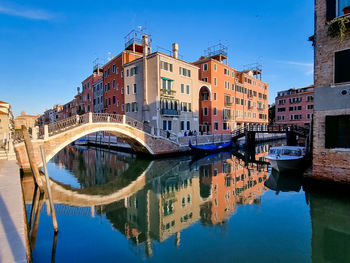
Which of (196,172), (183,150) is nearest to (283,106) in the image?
(183,150)

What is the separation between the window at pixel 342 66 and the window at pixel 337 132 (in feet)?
5.75

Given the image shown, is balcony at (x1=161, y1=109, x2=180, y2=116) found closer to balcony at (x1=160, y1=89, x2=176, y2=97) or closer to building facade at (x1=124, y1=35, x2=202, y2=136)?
building facade at (x1=124, y1=35, x2=202, y2=136)

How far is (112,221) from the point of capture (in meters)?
7.84

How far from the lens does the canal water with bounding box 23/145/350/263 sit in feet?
18.5

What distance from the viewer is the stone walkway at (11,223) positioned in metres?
3.58

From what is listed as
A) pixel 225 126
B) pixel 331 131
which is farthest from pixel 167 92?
pixel 331 131

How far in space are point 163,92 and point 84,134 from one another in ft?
38.4

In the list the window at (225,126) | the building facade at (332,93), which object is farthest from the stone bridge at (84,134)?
the building facade at (332,93)

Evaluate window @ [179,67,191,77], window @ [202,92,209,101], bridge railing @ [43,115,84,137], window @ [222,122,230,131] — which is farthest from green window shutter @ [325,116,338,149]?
window @ [222,122,230,131]

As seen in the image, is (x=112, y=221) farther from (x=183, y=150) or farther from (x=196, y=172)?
(x=183, y=150)

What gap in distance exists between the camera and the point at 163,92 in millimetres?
24812

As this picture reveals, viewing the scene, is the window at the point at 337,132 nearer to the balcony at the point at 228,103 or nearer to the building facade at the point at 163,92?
the building facade at the point at 163,92

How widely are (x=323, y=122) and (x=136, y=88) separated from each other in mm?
21616

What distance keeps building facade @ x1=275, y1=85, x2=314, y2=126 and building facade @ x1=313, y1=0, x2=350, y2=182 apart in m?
42.9
